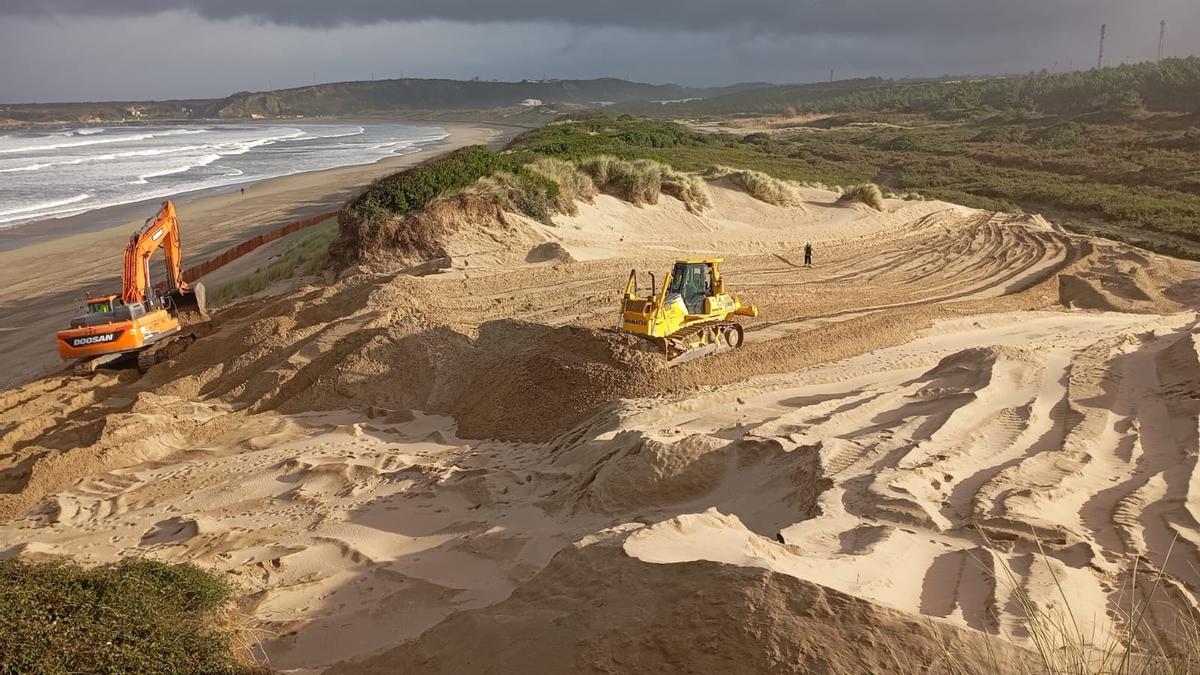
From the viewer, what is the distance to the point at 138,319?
1541 centimetres

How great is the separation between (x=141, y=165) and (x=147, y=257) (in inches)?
1995

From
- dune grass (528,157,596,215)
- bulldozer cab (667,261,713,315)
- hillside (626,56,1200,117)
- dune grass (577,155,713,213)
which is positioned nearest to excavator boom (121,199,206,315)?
dune grass (528,157,596,215)

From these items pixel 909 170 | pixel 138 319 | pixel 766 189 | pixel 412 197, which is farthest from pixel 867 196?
pixel 138 319

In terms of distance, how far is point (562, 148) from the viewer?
109 ft

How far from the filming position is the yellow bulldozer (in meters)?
12.4

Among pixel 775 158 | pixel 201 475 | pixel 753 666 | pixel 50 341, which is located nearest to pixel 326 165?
pixel 775 158

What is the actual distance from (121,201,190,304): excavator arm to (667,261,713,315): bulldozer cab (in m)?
10.1

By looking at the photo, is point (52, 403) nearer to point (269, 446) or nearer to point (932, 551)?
point (269, 446)

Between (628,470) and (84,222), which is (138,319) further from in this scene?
(84,222)

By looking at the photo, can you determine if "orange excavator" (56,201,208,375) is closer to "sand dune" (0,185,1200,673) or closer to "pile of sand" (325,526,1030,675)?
"sand dune" (0,185,1200,673)

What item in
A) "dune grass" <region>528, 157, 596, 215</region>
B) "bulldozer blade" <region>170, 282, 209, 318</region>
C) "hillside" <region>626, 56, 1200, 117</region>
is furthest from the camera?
"hillside" <region>626, 56, 1200, 117</region>

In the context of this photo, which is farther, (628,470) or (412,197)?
(412,197)

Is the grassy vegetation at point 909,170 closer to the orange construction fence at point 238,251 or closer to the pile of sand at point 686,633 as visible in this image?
the orange construction fence at point 238,251

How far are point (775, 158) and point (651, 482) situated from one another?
4316 cm
